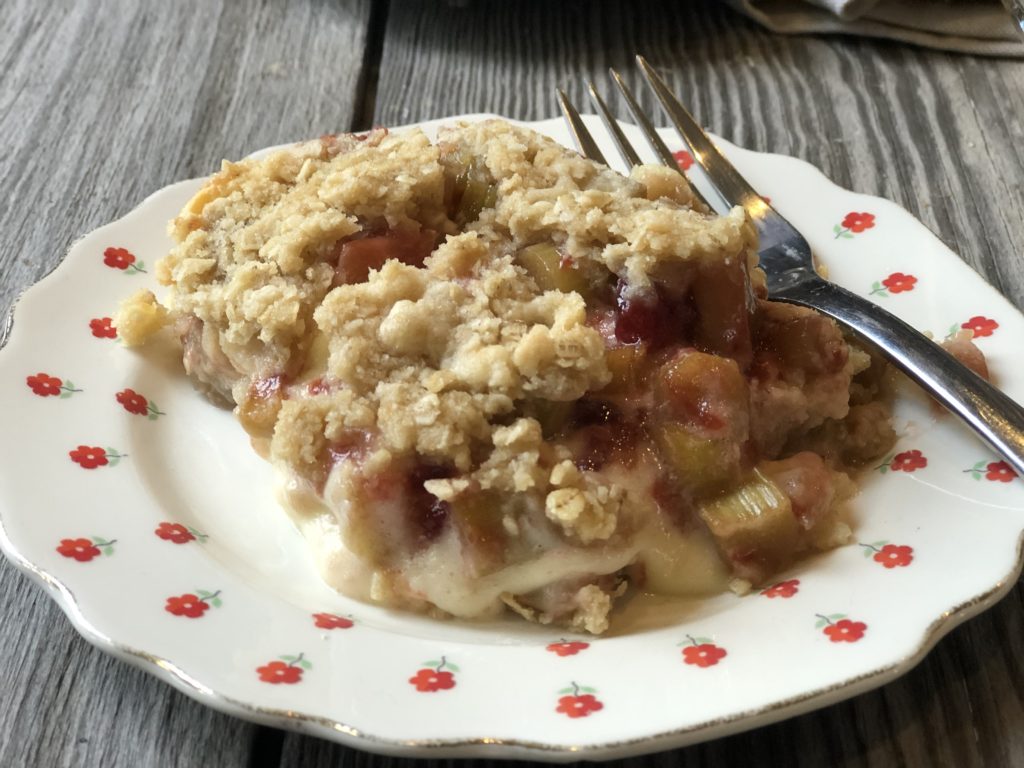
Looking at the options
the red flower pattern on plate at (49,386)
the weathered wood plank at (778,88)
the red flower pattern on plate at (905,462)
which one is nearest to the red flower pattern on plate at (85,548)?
the red flower pattern on plate at (49,386)

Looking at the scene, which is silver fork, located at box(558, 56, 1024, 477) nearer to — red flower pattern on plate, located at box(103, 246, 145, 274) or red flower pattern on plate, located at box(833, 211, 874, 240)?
red flower pattern on plate, located at box(833, 211, 874, 240)

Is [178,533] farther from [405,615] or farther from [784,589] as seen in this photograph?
[784,589]

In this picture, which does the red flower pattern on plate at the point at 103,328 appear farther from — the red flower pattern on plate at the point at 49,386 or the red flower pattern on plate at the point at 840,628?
the red flower pattern on plate at the point at 840,628

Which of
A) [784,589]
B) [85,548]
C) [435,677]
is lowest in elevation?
[85,548]

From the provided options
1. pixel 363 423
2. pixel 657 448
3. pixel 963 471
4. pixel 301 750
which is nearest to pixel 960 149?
pixel 963 471

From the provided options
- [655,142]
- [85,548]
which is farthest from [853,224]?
[85,548]

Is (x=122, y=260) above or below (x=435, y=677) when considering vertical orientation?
below
